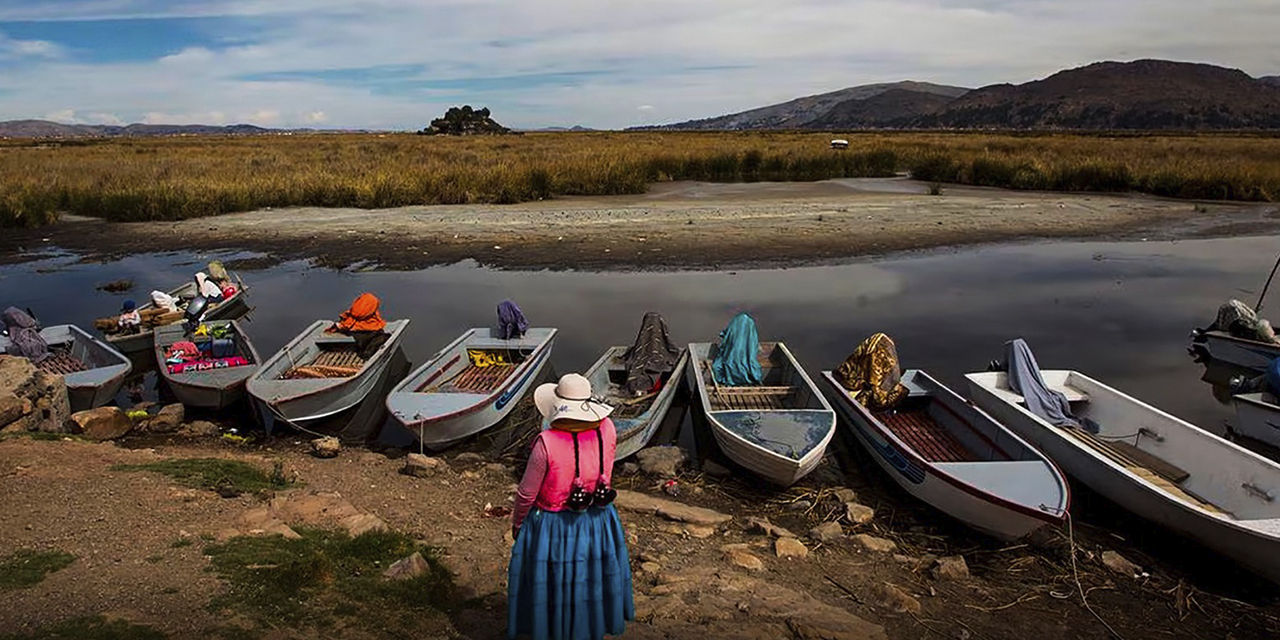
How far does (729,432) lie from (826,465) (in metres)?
1.82

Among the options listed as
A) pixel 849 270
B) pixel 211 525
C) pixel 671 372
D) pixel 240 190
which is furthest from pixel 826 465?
pixel 240 190

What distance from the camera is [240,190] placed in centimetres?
2947

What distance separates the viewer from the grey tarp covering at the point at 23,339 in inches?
446

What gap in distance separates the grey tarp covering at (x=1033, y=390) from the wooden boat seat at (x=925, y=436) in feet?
4.11

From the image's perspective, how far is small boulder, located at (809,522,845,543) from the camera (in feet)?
23.5

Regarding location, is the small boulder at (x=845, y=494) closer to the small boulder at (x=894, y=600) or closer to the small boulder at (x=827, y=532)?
the small boulder at (x=827, y=532)

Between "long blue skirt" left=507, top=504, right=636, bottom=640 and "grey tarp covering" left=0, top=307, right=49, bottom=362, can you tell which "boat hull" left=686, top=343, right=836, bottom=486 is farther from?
"grey tarp covering" left=0, top=307, right=49, bottom=362

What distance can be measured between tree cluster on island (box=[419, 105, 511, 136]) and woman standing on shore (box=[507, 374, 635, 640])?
9492cm

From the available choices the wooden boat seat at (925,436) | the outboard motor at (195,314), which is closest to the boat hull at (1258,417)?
the wooden boat seat at (925,436)

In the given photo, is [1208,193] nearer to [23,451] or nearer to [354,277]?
[354,277]

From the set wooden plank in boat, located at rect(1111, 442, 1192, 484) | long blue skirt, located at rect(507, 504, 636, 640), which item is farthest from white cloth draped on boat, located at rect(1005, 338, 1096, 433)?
long blue skirt, located at rect(507, 504, 636, 640)

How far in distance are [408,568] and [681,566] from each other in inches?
90.0

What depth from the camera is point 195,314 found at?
13539 millimetres

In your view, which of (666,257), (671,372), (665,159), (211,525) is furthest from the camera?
(665,159)
